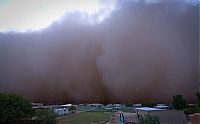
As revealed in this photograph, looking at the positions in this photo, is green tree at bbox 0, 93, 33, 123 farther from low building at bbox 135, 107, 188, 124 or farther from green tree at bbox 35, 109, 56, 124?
low building at bbox 135, 107, 188, 124

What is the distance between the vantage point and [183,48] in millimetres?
23000

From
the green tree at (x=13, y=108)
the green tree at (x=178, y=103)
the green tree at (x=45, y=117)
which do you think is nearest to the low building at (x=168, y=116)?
the green tree at (x=45, y=117)

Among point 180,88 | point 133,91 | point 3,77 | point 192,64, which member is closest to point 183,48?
point 192,64

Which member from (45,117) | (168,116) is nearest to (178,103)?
(168,116)

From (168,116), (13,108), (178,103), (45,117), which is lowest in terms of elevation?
(168,116)

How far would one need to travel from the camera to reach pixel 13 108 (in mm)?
11805

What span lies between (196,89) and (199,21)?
16.8 ft

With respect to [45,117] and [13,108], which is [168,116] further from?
[13,108]

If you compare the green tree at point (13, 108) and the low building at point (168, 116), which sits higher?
the green tree at point (13, 108)

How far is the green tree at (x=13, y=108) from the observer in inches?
457

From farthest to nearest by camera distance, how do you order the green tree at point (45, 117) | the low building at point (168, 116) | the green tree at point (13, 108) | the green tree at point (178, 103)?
the green tree at point (178, 103)
the low building at point (168, 116)
the green tree at point (13, 108)
the green tree at point (45, 117)

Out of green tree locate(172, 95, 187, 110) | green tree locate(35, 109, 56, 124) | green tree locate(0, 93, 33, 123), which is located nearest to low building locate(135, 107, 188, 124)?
green tree locate(35, 109, 56, 124)

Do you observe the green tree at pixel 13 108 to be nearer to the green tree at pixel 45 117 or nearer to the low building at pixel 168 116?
the green tree at pixel 45 117

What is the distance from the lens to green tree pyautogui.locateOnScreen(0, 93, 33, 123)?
11609mm
